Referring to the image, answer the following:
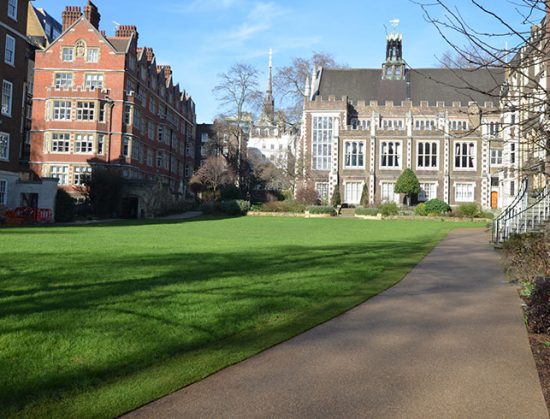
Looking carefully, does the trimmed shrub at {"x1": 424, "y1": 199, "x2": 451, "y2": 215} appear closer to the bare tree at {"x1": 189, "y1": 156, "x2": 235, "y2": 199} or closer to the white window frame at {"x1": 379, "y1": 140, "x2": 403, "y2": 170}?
the white window frame at {"x1": 379, "y1": 140, "x2": 403, "y2": 170}

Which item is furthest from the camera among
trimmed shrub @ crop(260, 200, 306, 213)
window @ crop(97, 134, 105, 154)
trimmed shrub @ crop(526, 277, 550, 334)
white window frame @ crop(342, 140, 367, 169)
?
white window frame @ crop(342, 140, 367, 169)

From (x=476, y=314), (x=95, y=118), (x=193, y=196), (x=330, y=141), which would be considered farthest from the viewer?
(x=193, y=196)

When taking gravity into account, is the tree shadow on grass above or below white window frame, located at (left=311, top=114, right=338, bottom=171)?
below

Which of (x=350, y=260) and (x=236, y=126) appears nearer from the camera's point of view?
(x=350, y=260)

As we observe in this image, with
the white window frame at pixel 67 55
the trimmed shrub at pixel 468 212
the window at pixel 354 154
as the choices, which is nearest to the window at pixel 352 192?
the window at pixel 354 154

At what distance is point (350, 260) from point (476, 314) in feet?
19.4

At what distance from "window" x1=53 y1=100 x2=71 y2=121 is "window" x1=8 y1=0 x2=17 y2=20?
1440cm

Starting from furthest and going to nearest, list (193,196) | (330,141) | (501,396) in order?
(193,196)
(330,141)
(501,396)

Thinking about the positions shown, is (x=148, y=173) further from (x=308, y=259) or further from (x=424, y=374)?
(x=424, y=374)

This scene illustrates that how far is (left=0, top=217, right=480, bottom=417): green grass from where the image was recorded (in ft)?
13.6

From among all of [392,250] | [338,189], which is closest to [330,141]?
[338,189]

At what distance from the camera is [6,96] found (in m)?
32.4

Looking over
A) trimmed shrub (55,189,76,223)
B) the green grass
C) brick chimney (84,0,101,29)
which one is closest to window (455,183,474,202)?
trimmed shrub (55,189,76,223)

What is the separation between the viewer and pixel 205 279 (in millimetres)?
9320
